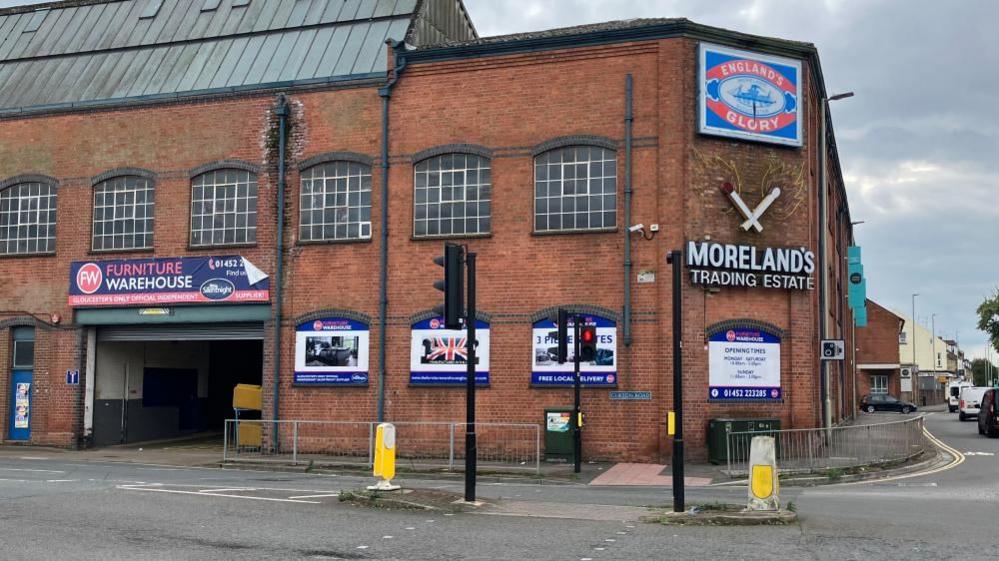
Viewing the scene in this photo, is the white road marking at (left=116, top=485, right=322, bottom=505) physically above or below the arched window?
below

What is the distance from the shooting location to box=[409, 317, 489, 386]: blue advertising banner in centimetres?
2519

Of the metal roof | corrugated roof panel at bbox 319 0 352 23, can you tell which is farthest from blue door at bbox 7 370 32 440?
corrugated roof panel at bbox 319 0 352 23

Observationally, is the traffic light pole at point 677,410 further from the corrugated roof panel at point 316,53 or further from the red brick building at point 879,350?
the red brick building at point 879,350

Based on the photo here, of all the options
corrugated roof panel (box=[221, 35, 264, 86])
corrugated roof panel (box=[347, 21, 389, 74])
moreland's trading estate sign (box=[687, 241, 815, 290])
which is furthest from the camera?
corrugated roof panel (box=[221, 35, 264, 86])

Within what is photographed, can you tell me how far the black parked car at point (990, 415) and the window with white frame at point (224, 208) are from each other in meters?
24.6

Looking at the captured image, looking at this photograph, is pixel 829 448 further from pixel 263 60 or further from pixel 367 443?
pixel 263 60

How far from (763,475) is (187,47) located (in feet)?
74.3

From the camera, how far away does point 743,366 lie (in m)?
24.1

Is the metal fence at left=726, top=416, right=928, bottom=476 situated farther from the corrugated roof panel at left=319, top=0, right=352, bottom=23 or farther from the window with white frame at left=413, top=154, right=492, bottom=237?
the corrugated roof panel at left=319, top=0, right=352, bottom=23

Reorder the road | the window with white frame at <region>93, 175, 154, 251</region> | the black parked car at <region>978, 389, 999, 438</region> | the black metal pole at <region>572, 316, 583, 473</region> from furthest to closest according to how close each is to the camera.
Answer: the black parked car at <region>978, 389, 999, 438</region>, the window with white frame at <region>93, 175, 154, 251</region>, the black metal pole at <region>572, 316, 583, 473</region>, the road

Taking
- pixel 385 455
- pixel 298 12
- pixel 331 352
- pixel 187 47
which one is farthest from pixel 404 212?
pixel 385 455

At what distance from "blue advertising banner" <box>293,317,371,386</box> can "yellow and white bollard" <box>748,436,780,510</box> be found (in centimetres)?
1407

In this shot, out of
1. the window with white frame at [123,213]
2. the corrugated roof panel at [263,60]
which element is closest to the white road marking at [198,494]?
the window with white frame at [123,213]

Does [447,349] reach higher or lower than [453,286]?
lower
